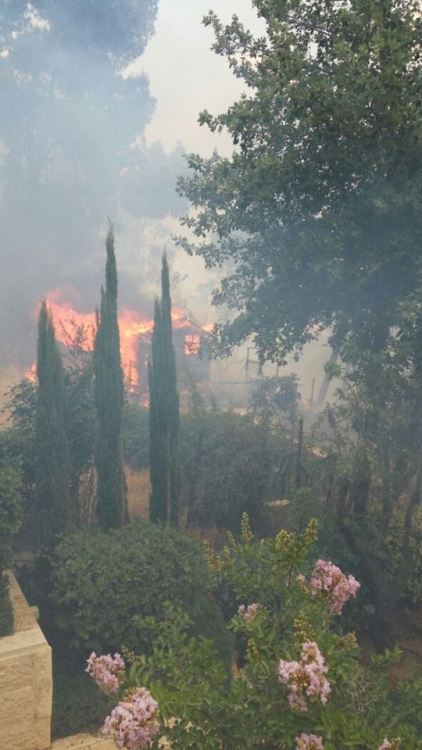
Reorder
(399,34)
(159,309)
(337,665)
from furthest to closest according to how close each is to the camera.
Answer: (159,309)
(399,34)
(337,665)

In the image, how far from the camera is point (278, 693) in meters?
4.58

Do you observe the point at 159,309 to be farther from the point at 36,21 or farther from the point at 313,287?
the point at 36,21

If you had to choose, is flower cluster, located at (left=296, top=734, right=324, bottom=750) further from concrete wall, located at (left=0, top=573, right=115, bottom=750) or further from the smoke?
the smoke

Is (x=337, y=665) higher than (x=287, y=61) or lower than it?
lower

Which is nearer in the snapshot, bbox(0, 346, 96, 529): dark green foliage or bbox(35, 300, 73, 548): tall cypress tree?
bbox(35, 300, 73, 548): tall cypress tree

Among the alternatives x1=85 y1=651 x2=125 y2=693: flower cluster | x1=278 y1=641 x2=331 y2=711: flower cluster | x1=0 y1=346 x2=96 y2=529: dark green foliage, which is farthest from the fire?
x1=278 y1=641 x2=331 y2=711: flower cluster

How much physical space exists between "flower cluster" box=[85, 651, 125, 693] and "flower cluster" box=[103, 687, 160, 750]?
91cm

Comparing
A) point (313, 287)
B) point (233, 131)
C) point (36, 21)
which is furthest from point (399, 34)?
point (36, 21)

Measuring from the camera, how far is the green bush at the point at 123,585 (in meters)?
10.2

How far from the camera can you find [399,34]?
11.0 metres

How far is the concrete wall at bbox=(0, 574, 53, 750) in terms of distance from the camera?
8805 mm

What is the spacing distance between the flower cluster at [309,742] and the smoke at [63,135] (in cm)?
4376

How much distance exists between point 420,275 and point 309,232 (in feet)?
9.36

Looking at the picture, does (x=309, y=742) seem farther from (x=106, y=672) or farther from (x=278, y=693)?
(x=106, y=672)
